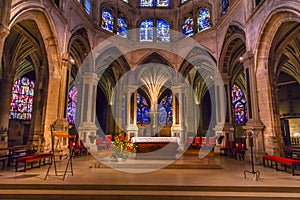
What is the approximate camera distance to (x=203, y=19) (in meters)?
14.4

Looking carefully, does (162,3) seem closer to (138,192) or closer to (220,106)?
(220,106)

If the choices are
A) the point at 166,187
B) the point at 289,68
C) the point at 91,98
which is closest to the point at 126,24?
the point at 91,98

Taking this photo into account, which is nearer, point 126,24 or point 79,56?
point 79,56

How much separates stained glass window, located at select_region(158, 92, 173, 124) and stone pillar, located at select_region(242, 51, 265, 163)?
12.7m

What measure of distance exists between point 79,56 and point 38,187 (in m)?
10.1

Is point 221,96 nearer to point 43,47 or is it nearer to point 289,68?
point 289,68

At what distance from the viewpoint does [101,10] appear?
1395 cm

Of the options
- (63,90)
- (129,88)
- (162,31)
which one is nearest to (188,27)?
(162,31)

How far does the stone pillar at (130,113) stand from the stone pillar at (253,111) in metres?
8.44

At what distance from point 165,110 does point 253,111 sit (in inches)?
551

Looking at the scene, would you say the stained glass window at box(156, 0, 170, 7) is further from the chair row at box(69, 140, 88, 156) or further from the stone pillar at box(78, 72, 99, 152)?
the chair row at box(69, 140, 88, 156)

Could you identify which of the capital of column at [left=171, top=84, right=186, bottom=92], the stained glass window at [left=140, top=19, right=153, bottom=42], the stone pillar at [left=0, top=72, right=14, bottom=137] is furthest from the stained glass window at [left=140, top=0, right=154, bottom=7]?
the stone pillar at [left=0, top=72, right=14, bottom=137]

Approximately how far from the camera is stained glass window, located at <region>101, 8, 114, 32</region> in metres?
14.1

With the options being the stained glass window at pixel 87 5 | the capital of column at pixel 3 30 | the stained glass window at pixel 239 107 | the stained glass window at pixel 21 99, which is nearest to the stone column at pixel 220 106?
the stained glass window at pixel 239 107
